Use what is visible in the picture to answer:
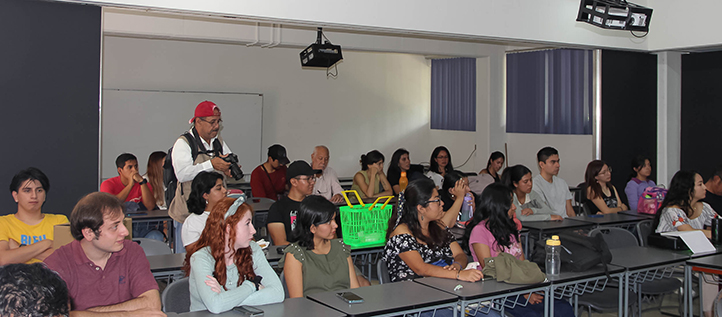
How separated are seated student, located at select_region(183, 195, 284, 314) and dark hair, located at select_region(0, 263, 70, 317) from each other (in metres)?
1.19

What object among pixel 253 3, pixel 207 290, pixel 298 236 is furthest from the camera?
pixel 253 3

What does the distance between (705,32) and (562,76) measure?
2.07 metres

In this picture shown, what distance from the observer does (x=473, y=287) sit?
320 cm

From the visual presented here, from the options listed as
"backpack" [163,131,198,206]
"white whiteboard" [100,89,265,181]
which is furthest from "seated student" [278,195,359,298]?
"white whiteboard" [100,89,265,181]

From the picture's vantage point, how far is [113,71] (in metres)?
7.92

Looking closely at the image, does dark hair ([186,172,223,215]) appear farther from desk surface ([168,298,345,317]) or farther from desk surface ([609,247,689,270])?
desk surface ([609,247,689,270])

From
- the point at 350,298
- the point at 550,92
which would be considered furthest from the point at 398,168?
the point at 350,298

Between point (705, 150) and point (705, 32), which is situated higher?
point (705, 32)

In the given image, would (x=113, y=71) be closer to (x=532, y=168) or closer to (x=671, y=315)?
(x=532, y=168)

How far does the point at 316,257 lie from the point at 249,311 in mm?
709

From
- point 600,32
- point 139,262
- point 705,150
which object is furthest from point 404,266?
point 705,150

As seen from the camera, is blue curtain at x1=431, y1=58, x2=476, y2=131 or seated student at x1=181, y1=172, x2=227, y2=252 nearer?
seated student at x1=181, y1=172, x2=227, y2=252

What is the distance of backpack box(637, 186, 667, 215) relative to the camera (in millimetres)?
5881

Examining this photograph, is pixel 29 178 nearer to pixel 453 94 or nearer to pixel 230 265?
pixel 230 265
